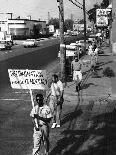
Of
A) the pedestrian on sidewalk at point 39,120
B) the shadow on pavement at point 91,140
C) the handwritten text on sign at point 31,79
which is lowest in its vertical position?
the shadow on pavement at point 91,140

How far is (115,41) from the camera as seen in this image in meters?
42.1

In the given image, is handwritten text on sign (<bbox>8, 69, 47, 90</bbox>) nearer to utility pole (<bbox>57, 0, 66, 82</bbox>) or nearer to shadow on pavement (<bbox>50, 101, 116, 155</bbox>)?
shadow on pavement (<bbox>50, 101, 116, 155</bbox>)

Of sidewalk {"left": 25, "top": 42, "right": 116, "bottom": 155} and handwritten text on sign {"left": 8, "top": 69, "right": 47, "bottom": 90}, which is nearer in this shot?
sidewalk {"left": 25, "top": 42, "right": 116, "bottom": 155}

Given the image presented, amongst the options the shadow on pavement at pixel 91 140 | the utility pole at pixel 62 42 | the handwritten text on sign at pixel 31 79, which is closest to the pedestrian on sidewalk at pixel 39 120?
the shadow on pavement at pixel 91 140

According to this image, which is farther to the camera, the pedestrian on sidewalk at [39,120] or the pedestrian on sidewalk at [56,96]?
the pedestrian on sidewalk at [56,96]

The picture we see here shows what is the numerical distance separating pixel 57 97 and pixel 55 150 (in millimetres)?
2404

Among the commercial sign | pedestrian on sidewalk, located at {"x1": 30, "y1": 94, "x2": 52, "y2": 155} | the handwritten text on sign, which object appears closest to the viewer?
pedestrian on sidewalk, located at {"x1": 30, "y1": 94, "x2": 52, "y2": 155}

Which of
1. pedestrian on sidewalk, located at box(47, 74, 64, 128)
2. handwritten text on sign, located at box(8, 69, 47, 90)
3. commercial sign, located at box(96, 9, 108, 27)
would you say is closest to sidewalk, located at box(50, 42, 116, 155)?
pedestrian on sidewalk, located at box(47, 74, 64, 128)

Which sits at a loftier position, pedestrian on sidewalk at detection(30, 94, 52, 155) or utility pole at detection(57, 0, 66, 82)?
utility pole at detection(57, 0, 66, 82)

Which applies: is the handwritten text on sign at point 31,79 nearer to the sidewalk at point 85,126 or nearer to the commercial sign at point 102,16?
the sidewalk at point 85,126

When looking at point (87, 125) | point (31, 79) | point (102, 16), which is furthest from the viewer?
point (102, 16)

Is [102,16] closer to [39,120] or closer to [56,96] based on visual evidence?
[56,96]

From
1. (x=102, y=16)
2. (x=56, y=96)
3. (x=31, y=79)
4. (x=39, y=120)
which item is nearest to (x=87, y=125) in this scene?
(x=56, y=96)

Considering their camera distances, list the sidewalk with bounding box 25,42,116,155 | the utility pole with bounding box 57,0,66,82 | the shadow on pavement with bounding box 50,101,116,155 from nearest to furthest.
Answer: the shadow on pavement with bounding box 50,101,116,155, the sidewalk with bounding box 25,42,116,155, the utility pole with bounding box 57,0,66,82
